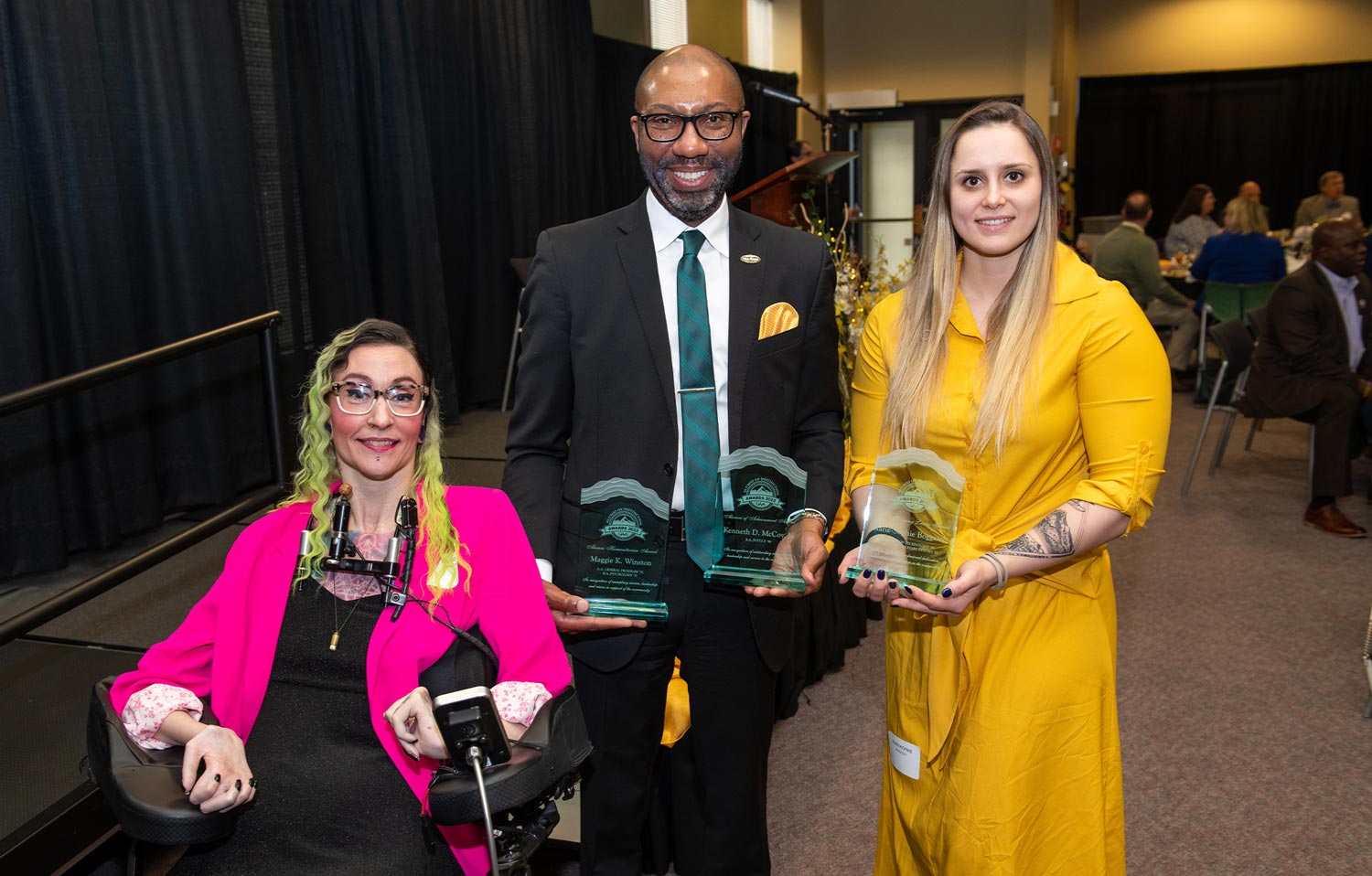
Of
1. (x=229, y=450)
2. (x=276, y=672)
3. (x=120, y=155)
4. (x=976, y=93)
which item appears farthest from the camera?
(x=976, y=93)

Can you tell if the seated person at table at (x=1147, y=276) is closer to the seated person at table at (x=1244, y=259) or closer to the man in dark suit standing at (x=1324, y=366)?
the seated person at table at (x=1244, y=259)

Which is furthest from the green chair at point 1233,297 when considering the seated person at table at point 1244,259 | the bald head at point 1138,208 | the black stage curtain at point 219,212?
the black stage curtain at point 219,212

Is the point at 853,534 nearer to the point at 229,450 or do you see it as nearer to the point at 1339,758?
the point at 1339,758

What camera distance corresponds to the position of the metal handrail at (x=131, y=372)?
7.83ft

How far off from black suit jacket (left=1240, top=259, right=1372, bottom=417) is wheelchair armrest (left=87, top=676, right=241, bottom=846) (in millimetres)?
5379

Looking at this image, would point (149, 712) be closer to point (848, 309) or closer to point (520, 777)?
point (520, 777)

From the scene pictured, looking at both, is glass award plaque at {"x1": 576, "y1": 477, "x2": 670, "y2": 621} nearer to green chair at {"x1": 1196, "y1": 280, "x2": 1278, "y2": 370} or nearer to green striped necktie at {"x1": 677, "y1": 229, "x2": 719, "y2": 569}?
green striped necktie at {"x1": 677, "y1": 229, "x2": 719, "y2": 569}

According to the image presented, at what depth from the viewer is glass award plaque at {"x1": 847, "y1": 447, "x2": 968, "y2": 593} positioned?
5.64 ft

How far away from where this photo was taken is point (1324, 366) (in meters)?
5.49

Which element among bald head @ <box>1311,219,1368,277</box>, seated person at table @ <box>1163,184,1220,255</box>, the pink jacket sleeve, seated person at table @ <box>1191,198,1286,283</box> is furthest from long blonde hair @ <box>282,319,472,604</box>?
seated person at table @ <box>1163,184,1220,255</box>

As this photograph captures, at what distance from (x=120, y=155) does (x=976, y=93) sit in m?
11.4

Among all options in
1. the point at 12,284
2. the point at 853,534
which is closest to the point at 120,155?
the point at 12,284

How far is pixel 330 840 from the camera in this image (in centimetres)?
178

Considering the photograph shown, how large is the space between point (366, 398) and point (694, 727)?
872 millimetres
